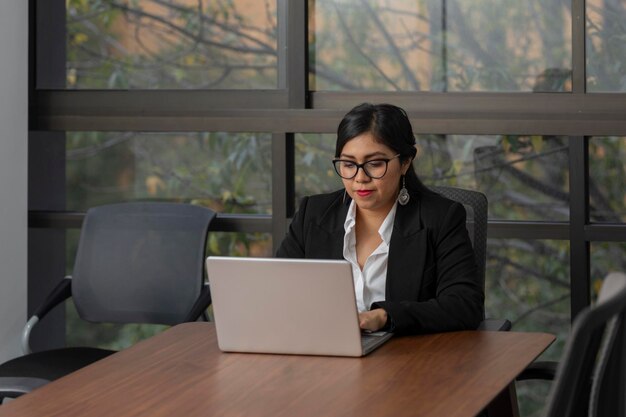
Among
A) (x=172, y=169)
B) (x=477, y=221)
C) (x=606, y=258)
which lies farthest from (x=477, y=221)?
(x=172, y=169)

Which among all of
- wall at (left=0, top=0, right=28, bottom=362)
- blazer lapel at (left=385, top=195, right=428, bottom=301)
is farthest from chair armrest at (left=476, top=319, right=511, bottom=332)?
wall at (left=0, top=0, right=28, bottom=362)

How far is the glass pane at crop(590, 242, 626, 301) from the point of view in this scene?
4.00 metres

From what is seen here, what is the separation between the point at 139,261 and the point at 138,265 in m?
0.02

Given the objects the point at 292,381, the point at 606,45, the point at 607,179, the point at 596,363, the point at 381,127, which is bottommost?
the point at 292,381

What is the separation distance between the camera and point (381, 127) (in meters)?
3.31

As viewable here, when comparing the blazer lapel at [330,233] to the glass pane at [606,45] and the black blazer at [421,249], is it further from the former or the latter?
the glass pane at [606,45]

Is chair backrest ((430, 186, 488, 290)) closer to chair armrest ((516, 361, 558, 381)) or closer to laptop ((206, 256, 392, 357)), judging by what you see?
chair armrest ((516, 361, 558, 381))

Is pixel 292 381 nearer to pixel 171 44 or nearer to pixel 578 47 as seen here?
pixel 578 47

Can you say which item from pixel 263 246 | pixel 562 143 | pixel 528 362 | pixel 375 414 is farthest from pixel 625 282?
pixel 263 246

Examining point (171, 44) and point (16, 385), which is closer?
A: point (16, 385)

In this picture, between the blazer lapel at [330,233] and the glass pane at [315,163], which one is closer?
the blazer lapel at [330,233]

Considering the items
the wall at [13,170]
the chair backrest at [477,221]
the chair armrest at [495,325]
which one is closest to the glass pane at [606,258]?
the chair backrest at [477,221]

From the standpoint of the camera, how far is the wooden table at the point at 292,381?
2225 millimetres

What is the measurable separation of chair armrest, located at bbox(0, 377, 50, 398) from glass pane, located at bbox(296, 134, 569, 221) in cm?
166
